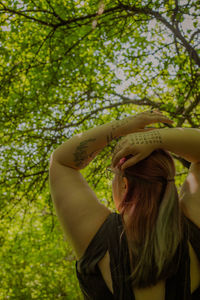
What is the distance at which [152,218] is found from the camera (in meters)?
1.21

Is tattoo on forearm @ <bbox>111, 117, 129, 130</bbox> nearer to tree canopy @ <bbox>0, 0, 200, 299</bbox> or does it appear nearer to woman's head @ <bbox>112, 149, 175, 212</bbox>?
woman's head @ <bbox>112, 149, 175, 212</bbox>

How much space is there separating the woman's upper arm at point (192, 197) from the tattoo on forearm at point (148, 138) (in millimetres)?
268

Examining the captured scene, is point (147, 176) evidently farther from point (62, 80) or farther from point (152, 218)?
point (62, 80)

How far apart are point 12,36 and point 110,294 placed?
17.7ft

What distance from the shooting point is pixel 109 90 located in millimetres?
5730

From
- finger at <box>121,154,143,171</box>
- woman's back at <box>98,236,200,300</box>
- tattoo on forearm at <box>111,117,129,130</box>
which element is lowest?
woman's back at <box>98,236,200,300</box>

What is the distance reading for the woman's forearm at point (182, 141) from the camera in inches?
51.4

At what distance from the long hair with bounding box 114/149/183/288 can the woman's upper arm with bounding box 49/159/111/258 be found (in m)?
0.14

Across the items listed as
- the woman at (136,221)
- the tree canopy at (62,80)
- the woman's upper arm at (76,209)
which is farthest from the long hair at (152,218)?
the tree canopy at (62,80)

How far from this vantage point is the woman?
1183mm

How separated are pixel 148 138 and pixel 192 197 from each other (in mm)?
344

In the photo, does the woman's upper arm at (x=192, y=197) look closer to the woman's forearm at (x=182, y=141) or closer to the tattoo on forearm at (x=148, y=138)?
the woman's forearm at (x=182, y=141)

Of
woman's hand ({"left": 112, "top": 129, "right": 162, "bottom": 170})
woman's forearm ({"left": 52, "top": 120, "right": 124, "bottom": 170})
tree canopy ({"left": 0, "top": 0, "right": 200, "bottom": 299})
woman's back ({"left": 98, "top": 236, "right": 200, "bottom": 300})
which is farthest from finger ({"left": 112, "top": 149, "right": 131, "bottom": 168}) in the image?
tree canopy ({"left": 0, "top": 0, "right": 200, "bottom": 299})

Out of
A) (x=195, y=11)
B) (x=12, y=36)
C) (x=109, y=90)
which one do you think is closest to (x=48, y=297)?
(x=109, y=90)
